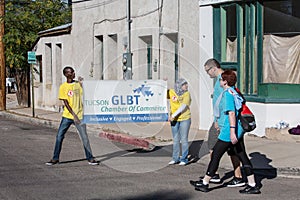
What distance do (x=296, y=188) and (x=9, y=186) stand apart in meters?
4.33

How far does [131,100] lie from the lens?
1251 centimetres

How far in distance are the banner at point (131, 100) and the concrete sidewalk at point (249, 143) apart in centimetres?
86

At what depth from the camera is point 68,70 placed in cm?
1037

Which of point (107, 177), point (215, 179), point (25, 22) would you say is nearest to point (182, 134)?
point (215, 179)

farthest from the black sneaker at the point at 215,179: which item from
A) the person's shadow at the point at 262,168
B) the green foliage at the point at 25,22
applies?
the green foliage at the point at 25,22

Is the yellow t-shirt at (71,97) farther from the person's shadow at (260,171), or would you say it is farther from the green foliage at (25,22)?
the green foliage at (25,22)

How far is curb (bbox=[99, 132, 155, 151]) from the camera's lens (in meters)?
13.1

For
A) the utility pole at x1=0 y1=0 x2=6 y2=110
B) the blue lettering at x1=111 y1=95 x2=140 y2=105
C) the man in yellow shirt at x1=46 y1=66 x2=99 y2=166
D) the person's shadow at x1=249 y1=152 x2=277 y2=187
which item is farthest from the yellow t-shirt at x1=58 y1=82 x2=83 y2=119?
the utility pole at x1=0 y1=0 x2=6 y2=110

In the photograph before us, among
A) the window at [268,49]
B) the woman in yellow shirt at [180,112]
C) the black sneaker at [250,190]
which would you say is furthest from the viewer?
the window at [268,49]

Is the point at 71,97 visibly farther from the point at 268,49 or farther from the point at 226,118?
the point at 268,49

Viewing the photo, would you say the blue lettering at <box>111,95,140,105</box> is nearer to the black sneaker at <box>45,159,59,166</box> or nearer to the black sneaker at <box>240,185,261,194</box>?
the black sneaker at <box>45,159,59,166</box>

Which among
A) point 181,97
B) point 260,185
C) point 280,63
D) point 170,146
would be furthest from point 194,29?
point 260,185

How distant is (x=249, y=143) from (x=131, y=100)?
9.48 ft

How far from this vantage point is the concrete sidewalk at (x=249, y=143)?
34.1 feet
